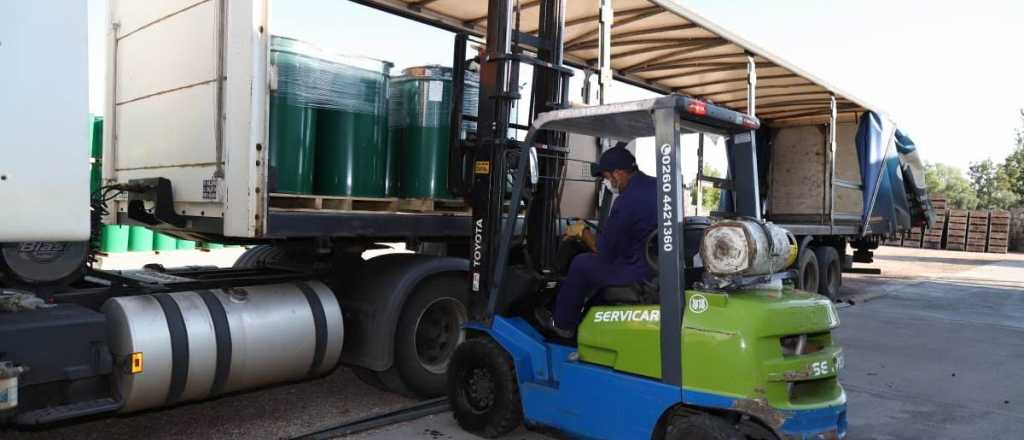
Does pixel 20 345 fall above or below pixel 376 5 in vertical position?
below

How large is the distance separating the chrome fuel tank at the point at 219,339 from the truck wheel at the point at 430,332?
0.48m

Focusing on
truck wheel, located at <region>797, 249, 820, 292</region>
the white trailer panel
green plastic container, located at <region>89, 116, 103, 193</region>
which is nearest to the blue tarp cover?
truck wheel, located at <region>797, 249, 820, 292</region>

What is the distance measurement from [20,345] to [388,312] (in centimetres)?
212

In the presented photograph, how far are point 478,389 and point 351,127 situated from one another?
1.84 meters

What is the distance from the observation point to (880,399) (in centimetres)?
568

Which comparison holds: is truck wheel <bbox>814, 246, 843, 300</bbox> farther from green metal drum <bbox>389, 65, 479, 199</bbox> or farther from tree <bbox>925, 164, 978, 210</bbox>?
tree <bbox>925, 164, 978, 210</bbox>

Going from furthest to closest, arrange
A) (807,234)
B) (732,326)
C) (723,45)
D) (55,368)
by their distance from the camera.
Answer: (807,234)
(723,45)
(55,368)
(732,326)

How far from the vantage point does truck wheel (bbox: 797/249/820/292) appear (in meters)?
10.6

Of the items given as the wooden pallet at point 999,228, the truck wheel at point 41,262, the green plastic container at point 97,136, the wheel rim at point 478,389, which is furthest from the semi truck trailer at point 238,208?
the wooden pallet at point 999,228

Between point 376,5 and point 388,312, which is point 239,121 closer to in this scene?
point 388,312

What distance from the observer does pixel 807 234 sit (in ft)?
34.6

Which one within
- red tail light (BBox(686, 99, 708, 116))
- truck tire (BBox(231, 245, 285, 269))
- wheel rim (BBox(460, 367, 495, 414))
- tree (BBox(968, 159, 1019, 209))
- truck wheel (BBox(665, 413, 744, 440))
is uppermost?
tree (BBox(968, 159, 1019, 209))

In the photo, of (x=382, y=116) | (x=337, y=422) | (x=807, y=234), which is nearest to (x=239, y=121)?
(x=382, y=116)

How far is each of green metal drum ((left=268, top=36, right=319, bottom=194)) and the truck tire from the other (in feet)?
4.30
